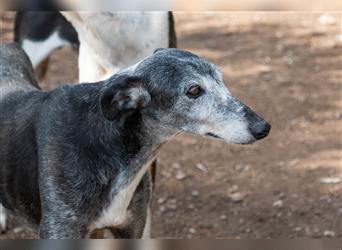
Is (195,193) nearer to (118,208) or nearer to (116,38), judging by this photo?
(116,38)

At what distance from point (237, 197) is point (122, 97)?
6.93 ft

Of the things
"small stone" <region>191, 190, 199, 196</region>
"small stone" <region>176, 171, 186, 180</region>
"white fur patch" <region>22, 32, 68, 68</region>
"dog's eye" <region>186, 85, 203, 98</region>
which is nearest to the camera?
"dog's eye" <region>186, 85, 203, 98</region>

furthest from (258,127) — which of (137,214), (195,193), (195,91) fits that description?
(195,193)

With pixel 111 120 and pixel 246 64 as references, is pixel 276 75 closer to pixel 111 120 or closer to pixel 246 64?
pixel 246 64

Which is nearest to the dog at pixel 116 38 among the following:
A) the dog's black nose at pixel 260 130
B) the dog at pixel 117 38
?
the dog at pixel 117 38

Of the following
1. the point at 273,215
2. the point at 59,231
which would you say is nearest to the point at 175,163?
the point at 273,215

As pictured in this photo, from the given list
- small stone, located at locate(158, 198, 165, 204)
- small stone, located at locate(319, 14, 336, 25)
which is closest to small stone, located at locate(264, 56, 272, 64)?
small stone, located at locate(319, 14, 336, 25)

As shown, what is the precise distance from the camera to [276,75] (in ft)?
23.0

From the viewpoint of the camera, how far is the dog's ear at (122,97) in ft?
10.4

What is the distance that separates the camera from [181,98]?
10.4 feet

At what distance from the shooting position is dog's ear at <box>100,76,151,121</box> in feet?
10.4

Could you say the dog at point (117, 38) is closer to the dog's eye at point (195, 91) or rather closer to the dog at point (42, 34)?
the dog at point (42, 34)

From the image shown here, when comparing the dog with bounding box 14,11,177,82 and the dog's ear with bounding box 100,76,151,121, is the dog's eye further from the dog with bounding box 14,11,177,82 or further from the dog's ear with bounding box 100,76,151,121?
the dog with bounding box 14,11,177,82

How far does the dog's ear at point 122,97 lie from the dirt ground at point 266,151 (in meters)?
1.66
